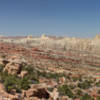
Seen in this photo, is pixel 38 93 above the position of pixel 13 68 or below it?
below

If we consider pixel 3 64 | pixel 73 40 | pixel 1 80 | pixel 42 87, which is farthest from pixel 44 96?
pixel 73 40

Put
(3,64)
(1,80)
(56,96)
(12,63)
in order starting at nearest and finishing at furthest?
(56,96) → (1,80) → (12,63) → (3,64)

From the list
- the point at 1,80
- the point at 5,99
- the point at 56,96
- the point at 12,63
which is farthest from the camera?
the point at 12,63

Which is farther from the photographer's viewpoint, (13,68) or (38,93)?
(13,68)

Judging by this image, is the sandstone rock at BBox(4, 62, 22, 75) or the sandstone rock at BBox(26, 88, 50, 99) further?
the sandstone rock at BBox(4, 62, 22, 75)

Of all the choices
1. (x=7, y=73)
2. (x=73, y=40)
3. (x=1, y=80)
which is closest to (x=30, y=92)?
(x=1, y=80)

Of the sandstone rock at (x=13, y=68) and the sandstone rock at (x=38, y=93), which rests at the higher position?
the sandstone rock at (x=13, y=68)

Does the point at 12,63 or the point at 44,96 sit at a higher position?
the point at 12,63

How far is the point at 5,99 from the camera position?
8.40m

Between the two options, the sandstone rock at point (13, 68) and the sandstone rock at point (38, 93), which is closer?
the sandstone rock at point (38, 93)

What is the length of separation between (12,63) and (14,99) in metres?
7.93

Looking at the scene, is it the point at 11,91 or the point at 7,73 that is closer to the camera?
the point at 11,91

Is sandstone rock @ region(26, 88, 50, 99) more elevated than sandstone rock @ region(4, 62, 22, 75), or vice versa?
sandstone rock @ region(4, 62, 22, 75)

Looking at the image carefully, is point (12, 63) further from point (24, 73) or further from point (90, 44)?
point (90, 44)
